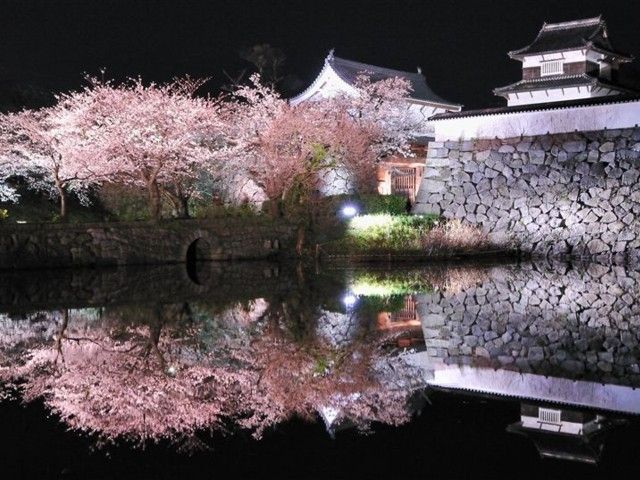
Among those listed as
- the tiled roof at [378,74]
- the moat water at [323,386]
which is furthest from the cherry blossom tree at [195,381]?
the tiled roof at [378,74]

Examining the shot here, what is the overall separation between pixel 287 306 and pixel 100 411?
6.59 metres

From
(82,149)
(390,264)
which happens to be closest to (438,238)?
(390,264)

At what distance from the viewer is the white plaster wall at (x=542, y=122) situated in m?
25.0

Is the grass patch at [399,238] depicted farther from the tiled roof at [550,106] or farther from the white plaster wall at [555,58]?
the white plaster wall at [555,58]

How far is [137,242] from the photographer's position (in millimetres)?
23625

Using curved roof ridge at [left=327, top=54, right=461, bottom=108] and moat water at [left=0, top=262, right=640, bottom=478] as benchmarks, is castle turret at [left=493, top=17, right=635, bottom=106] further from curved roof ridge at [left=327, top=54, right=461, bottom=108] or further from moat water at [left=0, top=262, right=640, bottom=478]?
moat water at [left=0, top=262, right=640, bottom=478]

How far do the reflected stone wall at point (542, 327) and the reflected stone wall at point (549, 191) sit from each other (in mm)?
8211

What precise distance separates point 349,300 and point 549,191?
1467 cm

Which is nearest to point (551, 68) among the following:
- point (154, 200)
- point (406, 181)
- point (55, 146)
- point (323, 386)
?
point (406, 181)

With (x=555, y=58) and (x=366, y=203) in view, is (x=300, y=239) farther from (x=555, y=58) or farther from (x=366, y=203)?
(x=555, y=58)

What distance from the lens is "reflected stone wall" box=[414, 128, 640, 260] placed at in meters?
24.5

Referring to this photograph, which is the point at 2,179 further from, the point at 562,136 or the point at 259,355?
the point at 259,355

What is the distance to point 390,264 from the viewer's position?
22938 millimetres

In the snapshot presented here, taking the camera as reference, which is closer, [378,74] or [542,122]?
[542,122]
